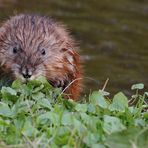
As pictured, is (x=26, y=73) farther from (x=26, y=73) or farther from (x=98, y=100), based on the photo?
(x=98, y=100)

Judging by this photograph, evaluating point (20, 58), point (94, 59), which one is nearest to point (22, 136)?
point (20, 58)

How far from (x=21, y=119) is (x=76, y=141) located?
0.62 meters

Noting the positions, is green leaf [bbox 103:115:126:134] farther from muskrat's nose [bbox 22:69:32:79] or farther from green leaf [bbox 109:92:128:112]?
muskrat's nose [bbox 22:69:32:79]

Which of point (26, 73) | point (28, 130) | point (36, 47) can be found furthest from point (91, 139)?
point (36, 47)

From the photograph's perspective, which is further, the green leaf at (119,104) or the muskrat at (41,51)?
the muskrat at (41,51)

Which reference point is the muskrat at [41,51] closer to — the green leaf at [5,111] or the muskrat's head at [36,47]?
the muskrat's head at [36,47]

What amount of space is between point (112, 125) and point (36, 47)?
1.97 metres

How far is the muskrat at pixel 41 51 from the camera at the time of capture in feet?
24.0

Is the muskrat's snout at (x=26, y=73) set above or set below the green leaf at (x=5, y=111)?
below

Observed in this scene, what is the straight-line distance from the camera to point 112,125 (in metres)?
5.64

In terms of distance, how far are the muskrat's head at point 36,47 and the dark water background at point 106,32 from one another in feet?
7.67

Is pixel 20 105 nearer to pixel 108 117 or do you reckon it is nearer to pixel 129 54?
pixel 108 117

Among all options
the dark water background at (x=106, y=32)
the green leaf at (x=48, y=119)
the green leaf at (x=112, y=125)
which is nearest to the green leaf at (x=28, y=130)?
the green leaf at (x=48, y=119)

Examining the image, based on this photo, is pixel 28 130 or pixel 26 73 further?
pixel 26 73
